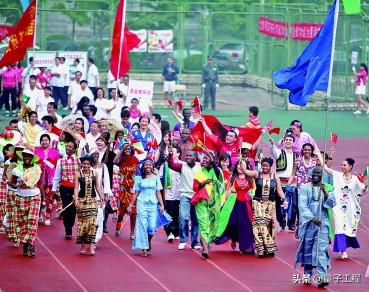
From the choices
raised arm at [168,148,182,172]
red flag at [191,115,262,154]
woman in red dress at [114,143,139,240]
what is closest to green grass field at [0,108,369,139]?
red flag at [191,115,262,154]

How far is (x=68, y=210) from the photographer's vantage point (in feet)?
62.0

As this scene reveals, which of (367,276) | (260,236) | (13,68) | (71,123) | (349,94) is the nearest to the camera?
(367,276)

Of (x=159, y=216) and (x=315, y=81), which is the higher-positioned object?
(x=315, y=81)

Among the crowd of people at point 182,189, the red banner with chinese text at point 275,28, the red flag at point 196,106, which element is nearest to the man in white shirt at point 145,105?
the red flag at point 196,106

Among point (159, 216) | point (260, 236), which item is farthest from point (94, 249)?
point (260, 236)

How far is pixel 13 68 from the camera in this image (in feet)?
Answer: 108

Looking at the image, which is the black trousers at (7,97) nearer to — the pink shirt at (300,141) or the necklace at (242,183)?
the pink shirt at (300,141)

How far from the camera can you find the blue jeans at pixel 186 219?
1842 centimetres

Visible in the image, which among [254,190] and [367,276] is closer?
[367,276]

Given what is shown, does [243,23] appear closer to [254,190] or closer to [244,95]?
[244,95]

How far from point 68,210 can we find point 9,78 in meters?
14.4

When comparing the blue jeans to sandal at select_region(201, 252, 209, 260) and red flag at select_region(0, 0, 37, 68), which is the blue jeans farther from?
red flag at select_region(0, 0, 37, 68)

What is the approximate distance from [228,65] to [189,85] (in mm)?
1817

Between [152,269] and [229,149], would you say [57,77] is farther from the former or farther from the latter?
[152,269]
